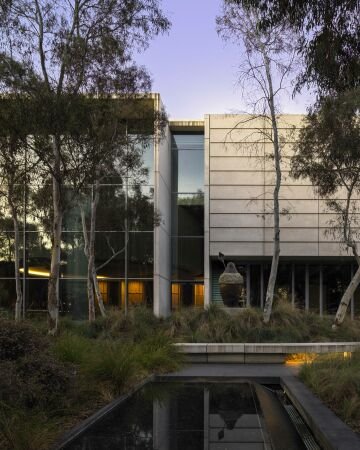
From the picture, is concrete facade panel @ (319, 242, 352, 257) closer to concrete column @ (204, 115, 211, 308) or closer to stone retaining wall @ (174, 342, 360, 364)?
concrete column @ (204, 115, 211, 308)

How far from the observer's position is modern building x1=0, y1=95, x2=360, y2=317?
28.0 metres

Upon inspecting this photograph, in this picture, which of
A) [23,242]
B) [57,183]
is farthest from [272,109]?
[23,242]

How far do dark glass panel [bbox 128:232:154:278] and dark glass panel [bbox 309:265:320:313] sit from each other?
10.8 meters

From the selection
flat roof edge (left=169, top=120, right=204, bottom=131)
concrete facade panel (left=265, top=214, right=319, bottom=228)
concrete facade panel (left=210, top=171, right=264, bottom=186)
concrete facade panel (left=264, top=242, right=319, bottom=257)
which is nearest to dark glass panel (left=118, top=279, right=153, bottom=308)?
concrete facade panel (left=264, top=242, right=319, bottom=257)

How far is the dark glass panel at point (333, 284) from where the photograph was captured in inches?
1313

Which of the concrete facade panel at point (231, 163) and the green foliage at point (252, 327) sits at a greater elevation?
the concrete facade panel at point (231, 163)

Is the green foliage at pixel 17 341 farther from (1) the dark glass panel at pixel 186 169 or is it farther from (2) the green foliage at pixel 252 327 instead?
(1) the dark glass panel at pixel 186 169

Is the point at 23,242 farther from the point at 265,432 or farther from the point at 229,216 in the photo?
the point at 265,432

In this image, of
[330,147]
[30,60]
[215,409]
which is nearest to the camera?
[215,409]

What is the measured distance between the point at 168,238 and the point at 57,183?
18.1 m

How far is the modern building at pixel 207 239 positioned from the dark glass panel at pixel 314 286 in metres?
0.06

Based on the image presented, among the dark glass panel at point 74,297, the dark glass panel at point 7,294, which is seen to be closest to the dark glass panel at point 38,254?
the dark glass panel at point 7,294

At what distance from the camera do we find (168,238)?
103 feet

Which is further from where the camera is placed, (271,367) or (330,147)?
(330,147)
